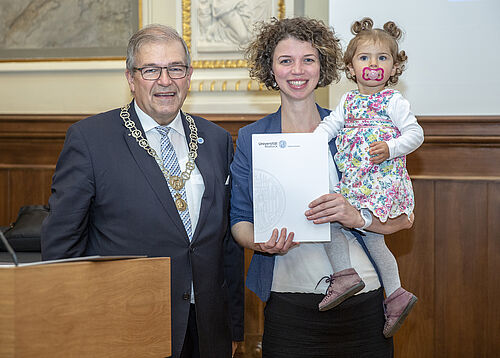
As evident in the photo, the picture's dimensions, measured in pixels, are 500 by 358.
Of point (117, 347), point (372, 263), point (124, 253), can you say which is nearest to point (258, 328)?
point (372, 263)

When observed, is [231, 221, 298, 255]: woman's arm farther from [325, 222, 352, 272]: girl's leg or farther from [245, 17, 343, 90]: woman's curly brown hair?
[245, 17, 343, 90]: woman's curly brown hair

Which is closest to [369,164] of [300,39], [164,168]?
[300,39]

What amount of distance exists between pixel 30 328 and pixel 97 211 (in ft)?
2.41

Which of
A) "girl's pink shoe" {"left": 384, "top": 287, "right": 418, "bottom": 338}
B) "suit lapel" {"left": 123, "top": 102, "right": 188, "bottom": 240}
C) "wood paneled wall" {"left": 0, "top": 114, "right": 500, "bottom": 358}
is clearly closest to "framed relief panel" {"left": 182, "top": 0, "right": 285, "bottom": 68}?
"wood paneled wall" {"left": 0, "top": 114, "right": 500, "bottom": 358}

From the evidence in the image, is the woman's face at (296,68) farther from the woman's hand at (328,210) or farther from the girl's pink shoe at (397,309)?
the girl's pink shoe at (397,309)

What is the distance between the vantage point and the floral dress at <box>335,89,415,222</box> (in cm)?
217

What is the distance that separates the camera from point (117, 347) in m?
1.55

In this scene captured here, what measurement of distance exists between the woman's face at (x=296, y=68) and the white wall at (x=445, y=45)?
805 millimetres

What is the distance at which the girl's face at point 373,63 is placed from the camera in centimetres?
222

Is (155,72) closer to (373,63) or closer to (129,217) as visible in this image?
(129,217)

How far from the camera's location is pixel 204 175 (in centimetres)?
219

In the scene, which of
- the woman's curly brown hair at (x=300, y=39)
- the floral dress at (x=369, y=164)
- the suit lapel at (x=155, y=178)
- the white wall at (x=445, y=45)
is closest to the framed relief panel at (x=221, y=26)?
the white wall at (x=445, y=45)

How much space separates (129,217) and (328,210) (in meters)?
0.68

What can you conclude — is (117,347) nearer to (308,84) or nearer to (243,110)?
(308,84)
